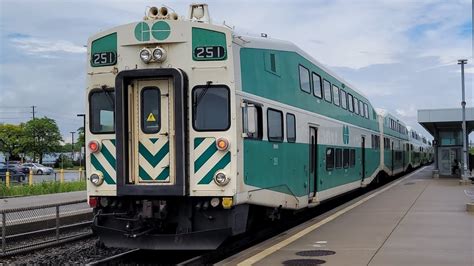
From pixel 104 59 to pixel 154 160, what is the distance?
1.95 m

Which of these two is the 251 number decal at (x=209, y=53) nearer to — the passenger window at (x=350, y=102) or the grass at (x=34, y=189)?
the passenger window at (x=350, y=102)

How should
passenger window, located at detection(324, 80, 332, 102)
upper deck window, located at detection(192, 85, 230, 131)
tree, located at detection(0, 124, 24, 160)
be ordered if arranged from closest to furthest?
upper deck window, located at detection(192, 85, 230, 131) < passenger window, located at detection(324, 80, 332, 102) < tree, located at detection(0, 124, 24, 160)

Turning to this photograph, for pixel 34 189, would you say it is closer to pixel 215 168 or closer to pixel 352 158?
pixel 352 158

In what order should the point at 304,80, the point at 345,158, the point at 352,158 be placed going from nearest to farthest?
1. the point at 304,80
2. the point at 345,158
3. the point at 352,158

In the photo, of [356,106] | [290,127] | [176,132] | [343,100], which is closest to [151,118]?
[176,132]

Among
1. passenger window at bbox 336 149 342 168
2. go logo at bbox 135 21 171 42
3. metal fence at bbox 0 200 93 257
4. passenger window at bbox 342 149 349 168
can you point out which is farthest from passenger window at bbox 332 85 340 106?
go logo at bbox 135 21 171 42

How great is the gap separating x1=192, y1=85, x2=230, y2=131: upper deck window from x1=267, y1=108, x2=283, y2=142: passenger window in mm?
1564

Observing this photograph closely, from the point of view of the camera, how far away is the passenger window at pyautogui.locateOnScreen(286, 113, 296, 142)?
11.0m

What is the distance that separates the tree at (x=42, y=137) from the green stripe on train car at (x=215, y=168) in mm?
75951

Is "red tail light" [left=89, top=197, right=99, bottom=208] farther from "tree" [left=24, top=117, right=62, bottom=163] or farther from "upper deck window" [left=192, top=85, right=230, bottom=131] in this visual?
"tree" [left=24, top=117, right=62, bottom=163]

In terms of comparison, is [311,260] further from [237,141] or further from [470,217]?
[470,217]

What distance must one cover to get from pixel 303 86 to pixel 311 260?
5.30m

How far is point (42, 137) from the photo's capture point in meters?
80.5

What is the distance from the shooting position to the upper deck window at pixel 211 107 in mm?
8555
